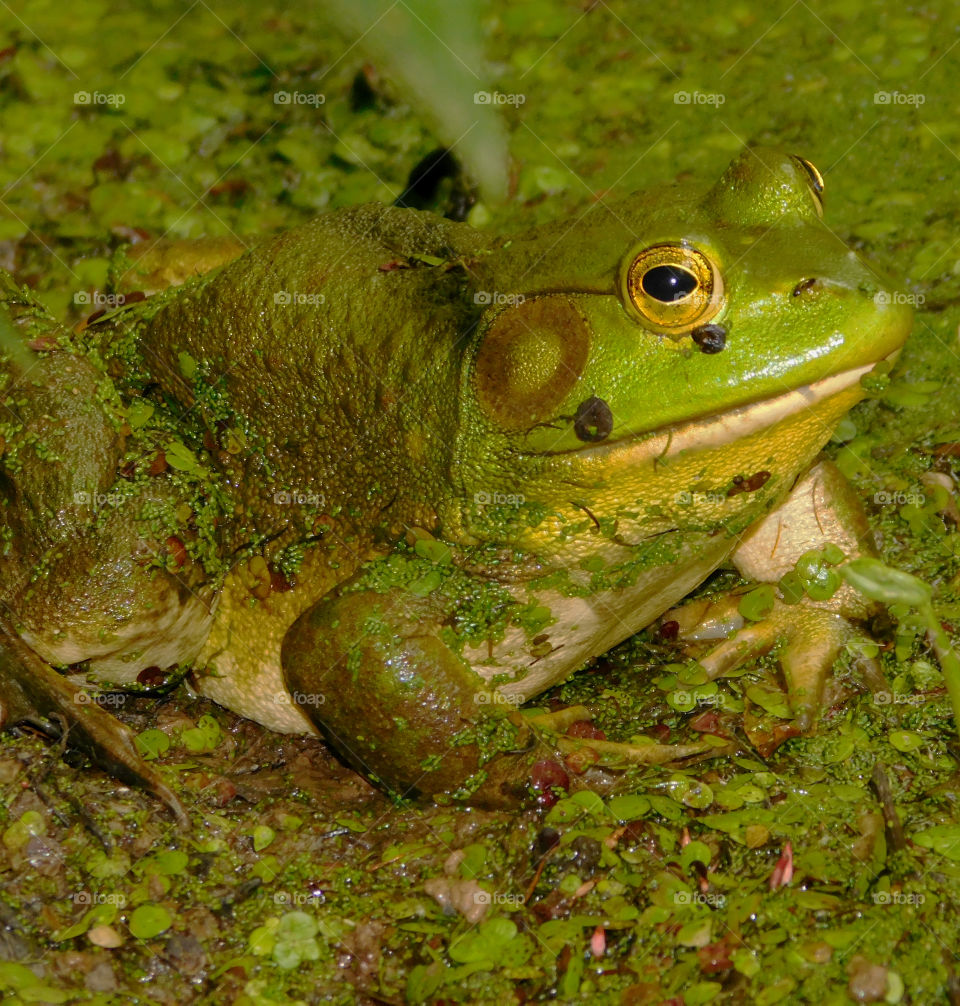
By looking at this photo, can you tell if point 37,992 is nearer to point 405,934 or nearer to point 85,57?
point 405,934

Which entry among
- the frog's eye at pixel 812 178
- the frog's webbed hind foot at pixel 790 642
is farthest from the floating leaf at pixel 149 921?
the frog's eye at pixel 812 178

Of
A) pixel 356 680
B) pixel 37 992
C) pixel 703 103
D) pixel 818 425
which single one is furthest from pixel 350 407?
pixel 703 103

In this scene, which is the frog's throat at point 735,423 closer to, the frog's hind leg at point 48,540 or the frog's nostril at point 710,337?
the frog's nostril at point 710,337

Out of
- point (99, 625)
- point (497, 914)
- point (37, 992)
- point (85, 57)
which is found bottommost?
point (497, 914)

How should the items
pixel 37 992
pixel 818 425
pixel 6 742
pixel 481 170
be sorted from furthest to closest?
1. pixel 481 170
2. pixel 6 742
3. pixel 818 425
4. pixel 37 992

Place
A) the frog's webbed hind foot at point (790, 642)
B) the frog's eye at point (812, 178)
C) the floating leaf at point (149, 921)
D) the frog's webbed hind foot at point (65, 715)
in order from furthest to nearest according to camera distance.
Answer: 1. the frog's webbed hind foot at point (790, 642)
2. the frog's webbed hind foot at point (65, 715)
3. the frog's eye at point (812, 178)
4. the floating leaf at point (149, 921)

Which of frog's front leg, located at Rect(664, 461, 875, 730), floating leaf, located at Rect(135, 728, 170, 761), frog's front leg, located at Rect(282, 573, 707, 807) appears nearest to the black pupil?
frog's front leg, located at Rect(282, 573, 707, 807)

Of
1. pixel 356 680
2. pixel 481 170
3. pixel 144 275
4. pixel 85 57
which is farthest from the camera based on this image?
pixel 85 57

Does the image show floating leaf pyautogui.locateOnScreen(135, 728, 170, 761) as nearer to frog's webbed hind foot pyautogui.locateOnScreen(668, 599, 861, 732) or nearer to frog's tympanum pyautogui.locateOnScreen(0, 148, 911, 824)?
frog's tympanum pyautogui.locateOnScreen(0, 148, 911, 824)
